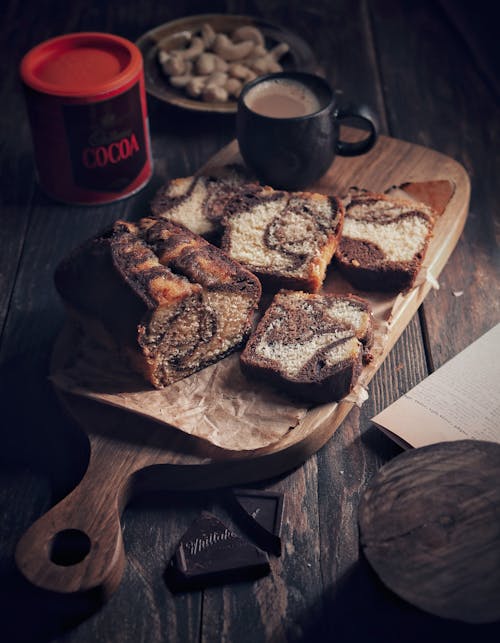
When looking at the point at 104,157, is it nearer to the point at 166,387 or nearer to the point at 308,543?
the point at 166,387

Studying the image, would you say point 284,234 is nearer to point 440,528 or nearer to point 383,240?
point 383,240

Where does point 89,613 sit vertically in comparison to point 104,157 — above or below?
below

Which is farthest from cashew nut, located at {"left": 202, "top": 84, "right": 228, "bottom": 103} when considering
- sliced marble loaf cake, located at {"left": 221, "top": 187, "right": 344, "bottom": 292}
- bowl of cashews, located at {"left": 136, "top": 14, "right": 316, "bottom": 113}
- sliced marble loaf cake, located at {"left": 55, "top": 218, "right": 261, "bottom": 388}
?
sliced marble loaf cake, located at {"left": 55, "top": 218, "right": 261, "bottom": 388}

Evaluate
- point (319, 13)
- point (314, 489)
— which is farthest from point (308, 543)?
point (319, 13)

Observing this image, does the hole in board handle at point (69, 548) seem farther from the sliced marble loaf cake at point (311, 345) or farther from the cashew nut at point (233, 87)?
the cashew nut at point (233, 87)

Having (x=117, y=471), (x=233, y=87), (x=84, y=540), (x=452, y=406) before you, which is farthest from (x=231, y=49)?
(x=84, y=540)

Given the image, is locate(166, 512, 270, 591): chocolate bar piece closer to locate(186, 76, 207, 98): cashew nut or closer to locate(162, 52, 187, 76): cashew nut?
locate(186, 76, 207, 98): cashew nut
